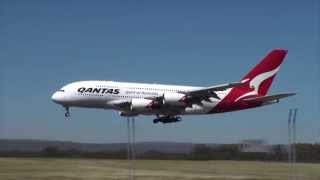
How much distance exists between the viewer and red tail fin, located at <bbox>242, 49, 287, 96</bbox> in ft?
256

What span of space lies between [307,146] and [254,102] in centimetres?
7809

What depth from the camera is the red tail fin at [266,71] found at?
78100 millimetres

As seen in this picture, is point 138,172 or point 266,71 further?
point 266,71

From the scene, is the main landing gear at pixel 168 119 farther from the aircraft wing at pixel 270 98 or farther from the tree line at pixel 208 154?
the tree line at pixel 208 154

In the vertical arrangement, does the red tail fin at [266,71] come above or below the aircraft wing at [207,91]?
above

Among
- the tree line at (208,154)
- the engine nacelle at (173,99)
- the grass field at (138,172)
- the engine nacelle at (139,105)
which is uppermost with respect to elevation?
the engine nacelle at (173,99)

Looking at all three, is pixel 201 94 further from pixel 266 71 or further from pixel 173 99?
pixel 266 71

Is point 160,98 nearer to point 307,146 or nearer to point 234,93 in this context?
point 234,93

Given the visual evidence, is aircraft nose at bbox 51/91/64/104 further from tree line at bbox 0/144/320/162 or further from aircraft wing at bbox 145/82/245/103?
tree line at bbox 0/144/320/162

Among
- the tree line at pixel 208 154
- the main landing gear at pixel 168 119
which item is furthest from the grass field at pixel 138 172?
the tree line at pixel 208 154

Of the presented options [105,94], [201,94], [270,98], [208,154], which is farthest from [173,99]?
[208,154]

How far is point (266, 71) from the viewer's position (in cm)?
7938

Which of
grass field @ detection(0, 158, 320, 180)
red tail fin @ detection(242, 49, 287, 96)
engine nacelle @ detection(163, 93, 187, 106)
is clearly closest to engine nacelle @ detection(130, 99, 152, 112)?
engine nacelle @ detection(163, 93, 187, 106)

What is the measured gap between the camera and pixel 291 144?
162ft
